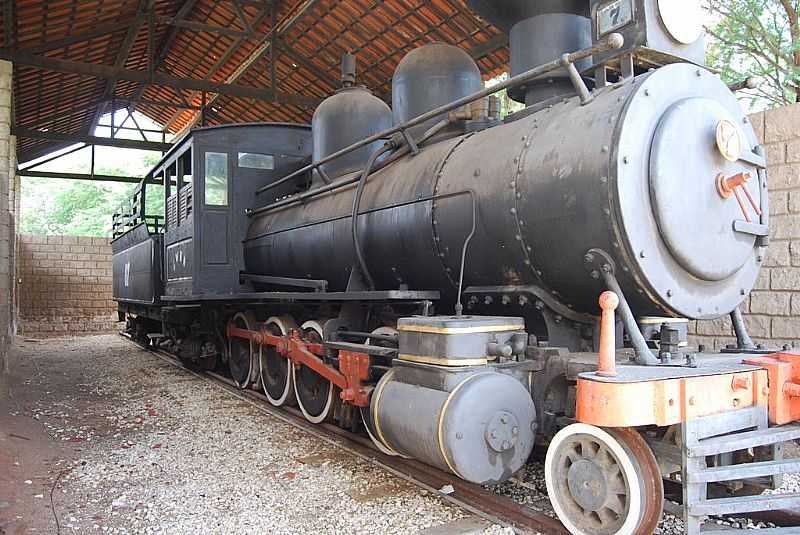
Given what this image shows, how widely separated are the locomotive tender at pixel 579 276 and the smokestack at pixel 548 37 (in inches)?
0.5

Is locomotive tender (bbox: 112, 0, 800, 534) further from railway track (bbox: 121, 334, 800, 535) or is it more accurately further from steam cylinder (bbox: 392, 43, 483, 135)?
railway track (bbox: 121, 334, 800, 535)

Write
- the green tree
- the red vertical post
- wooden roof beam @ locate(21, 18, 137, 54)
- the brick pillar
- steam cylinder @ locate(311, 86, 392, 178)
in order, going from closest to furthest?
the red vertical post → steam cylinder @ locate(311, 86, 392, 178) → the brick pillar → the green tree → wooden roof beam @ locate(21, 18, 137, 54)

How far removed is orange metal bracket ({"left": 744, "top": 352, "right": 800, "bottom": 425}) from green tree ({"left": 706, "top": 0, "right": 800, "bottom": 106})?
20.5 feet

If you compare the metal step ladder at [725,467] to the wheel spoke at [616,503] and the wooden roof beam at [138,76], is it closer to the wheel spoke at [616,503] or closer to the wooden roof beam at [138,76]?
the wheel spoke at [616,503]

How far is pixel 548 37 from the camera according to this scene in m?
4.04

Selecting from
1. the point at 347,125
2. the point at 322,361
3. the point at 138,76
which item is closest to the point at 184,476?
the point at 322,361

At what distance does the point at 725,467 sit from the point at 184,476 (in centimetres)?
327

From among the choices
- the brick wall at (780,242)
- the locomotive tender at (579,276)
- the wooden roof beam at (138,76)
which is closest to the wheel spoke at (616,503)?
the locomotive tender at (579,276)

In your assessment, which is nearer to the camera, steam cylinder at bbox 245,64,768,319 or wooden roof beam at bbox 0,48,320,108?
steam cylinder at bbox 245,64,768,319

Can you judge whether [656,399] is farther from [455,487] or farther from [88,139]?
[88,139]

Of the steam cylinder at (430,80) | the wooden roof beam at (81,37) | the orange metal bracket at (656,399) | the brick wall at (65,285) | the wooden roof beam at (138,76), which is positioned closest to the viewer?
the orange metal bracket at (656,399)

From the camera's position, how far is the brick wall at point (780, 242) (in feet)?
15.5

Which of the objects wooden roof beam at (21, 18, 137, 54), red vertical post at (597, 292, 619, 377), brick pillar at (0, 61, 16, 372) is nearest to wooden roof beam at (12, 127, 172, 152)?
wooden roof beam at (21, 18, 137, 54)

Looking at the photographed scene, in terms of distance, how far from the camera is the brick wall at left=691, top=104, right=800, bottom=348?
473 cm
